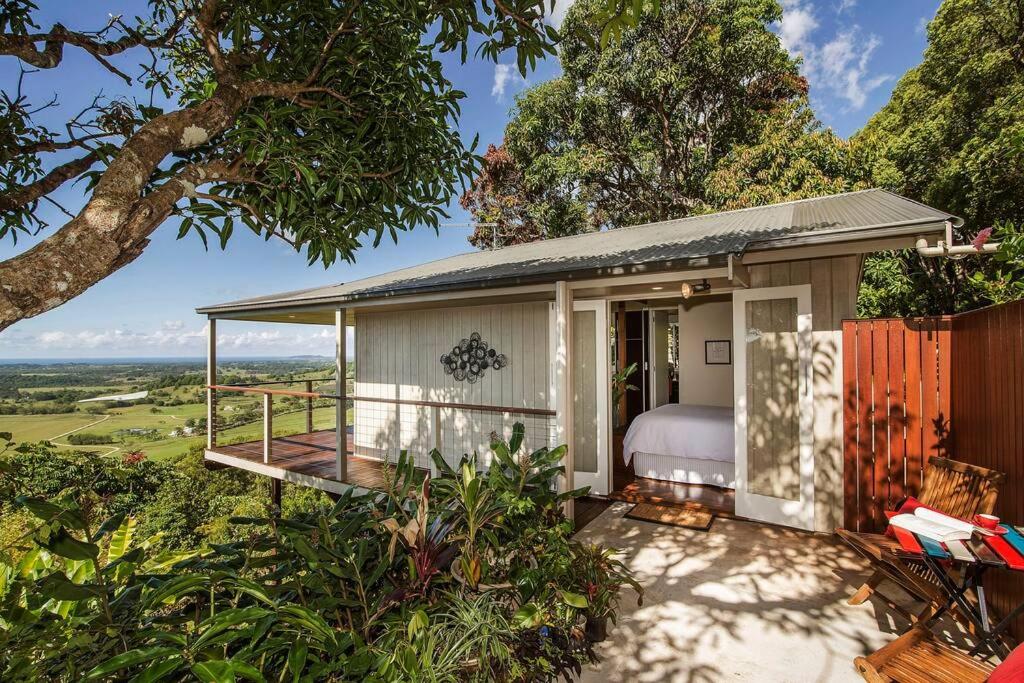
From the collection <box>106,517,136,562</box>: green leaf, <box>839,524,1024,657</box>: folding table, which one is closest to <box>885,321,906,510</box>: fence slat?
<box>839,524,1024,657</box>: folding table

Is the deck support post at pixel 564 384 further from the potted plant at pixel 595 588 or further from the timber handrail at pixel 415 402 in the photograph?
the potted plant at pixel 595 588

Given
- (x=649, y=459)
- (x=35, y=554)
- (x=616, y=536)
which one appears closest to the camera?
(x=35, y=554)

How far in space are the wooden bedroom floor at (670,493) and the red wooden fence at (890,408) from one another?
126 cm

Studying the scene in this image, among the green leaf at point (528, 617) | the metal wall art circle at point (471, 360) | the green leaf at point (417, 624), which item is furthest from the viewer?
the metal wall art circle at point (471, 360)

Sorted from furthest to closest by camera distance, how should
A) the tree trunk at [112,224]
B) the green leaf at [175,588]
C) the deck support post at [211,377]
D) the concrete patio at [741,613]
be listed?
1. the deck support post at [211,377]
2. the concrete patio at [741,613]
3. the green leaf at [175,588]
4. the tree trunk at [112,224]

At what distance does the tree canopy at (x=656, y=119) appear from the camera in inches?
516

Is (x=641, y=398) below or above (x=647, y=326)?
below

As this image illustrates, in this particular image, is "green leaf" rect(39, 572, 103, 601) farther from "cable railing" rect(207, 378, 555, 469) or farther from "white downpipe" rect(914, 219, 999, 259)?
"white downpipe" rect(914, 219, 999, 259)

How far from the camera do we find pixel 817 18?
1538 cm

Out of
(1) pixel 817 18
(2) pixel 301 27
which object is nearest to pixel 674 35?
(1) pixel 817 18

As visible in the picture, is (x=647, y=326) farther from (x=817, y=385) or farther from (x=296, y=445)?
(x=296, y=445)

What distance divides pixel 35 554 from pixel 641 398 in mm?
8976

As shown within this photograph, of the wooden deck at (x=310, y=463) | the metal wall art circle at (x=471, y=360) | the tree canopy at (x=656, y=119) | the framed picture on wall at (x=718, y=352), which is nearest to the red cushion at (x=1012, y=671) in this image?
the wooden deck at (x=310, y=463)

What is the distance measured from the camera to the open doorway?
594cm
